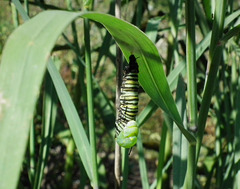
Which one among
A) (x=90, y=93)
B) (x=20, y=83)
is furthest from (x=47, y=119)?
(x=20, y=83)

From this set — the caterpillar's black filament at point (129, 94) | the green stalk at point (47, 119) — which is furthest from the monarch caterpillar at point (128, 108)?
the green stalk at point (47, 119)

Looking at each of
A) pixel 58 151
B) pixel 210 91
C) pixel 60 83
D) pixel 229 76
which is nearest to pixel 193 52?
pixel 210 91

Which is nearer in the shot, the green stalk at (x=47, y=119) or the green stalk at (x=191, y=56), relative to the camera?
the green stalk at (x=191, y=56)

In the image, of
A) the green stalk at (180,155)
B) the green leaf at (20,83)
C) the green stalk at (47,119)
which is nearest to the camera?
the green leaf at (20,83)

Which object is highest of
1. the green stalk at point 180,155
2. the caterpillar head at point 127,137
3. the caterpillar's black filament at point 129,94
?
the caterpillar's black filament at point 129,94

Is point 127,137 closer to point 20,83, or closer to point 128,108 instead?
point 128,108

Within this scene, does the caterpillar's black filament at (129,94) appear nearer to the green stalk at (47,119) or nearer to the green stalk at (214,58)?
the green stalk at (214,58)

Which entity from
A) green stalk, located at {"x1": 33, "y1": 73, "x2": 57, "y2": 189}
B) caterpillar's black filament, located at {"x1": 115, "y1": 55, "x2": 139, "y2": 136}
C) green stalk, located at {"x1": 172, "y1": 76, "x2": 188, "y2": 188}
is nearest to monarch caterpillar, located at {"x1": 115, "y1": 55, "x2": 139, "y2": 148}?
caterpillar's black filament, located at {"x1": 115, "y1": 55, "x2": 139, "y2": 136}

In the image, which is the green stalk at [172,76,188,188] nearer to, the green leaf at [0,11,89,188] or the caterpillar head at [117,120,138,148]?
the caterpillar head at [117,120,138,148]
